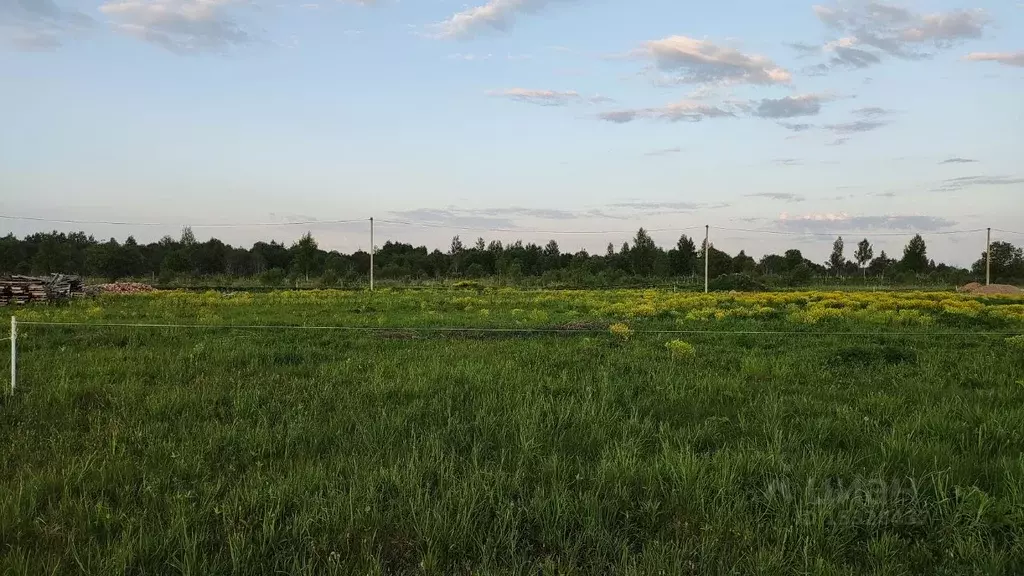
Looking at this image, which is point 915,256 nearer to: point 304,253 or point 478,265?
point 478,265

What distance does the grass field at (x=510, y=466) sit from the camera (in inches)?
133

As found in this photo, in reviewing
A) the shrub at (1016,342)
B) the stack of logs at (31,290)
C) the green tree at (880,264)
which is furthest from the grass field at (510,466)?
the green tree at (880,264)

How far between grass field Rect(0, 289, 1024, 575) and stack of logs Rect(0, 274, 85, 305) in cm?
1822

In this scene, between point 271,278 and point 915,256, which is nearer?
point 271,278

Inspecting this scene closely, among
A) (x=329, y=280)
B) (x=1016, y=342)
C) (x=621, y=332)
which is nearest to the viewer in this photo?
(x=1016, y=342)

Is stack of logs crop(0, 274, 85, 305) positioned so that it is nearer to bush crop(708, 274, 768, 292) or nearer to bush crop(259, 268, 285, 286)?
bush crop(259, 268, 285, 286)

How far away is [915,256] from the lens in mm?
73312

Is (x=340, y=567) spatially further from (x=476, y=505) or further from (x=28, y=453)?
(x=28, y=453)

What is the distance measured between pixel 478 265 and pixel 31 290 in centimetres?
5678

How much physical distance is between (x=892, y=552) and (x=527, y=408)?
3506mm

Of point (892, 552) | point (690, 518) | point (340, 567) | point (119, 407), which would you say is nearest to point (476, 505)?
point (340, 567)

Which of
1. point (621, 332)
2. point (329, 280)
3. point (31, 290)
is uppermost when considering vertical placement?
point (329, 280)

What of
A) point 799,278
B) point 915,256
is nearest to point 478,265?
point 799,278

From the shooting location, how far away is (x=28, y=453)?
493 centimetres
